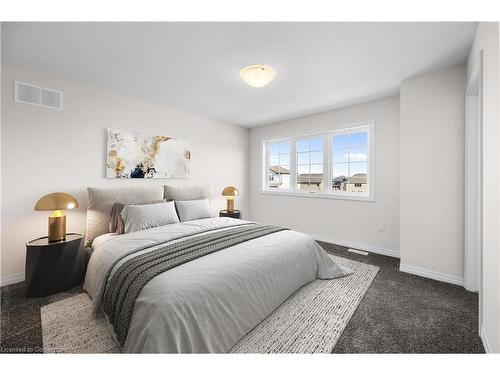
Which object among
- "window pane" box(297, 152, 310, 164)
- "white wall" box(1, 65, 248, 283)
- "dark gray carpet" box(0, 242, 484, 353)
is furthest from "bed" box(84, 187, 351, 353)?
"window pane" box(297, 152, 310, 164)

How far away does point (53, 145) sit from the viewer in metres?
2.49

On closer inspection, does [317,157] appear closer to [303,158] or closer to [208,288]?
[303,158]

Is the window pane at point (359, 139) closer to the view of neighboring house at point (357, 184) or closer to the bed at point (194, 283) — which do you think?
the view of neighboring house at point (357, 184)

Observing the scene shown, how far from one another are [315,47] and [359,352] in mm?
2461

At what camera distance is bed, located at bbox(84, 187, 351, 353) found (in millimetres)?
1178

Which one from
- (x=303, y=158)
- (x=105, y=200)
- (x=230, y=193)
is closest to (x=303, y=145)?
(x=303, y=158)

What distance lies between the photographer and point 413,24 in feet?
5.43

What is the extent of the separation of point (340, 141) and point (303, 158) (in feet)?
2.55

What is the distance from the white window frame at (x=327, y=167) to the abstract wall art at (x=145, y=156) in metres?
1.88

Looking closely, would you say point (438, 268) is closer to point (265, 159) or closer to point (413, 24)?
point (413, 24)

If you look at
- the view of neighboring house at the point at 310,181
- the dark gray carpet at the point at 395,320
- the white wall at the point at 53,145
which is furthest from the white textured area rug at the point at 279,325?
the view of neighboring house at the point at 310,181

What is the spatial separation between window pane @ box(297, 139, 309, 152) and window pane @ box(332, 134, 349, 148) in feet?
1.76

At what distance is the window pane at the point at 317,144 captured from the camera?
13.1 ft
